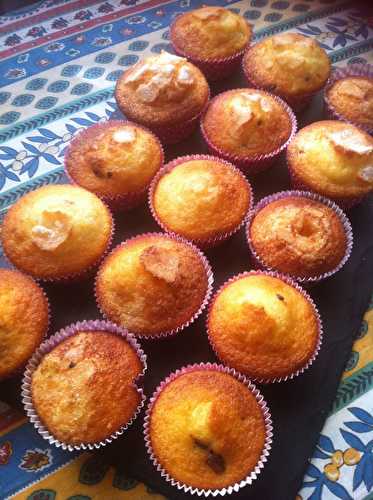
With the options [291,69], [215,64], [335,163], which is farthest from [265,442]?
[215,64]

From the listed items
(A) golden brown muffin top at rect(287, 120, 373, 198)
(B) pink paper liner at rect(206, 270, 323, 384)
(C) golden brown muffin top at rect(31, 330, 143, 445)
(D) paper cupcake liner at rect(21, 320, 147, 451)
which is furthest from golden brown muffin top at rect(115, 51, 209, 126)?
(C) golden brown muffin top at rect(31, 330, 143, 445)

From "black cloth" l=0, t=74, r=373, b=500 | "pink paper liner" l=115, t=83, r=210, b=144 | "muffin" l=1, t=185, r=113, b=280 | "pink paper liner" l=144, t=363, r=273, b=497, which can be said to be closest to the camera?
"pink paper liner" l=144, t=363, r=273, b=497

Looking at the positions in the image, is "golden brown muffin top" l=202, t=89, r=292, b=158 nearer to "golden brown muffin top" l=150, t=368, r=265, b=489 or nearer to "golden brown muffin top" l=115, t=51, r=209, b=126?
"golden brown muffin top" l=115, t=51, r=209, b=126

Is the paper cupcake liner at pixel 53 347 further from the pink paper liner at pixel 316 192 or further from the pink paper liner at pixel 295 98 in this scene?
the pink paper liner at pixel 295 98

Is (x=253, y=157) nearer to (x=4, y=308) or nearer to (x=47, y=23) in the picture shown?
(x=4, y=308)

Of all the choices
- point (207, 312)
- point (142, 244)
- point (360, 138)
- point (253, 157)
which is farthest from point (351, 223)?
point (142, 244)
